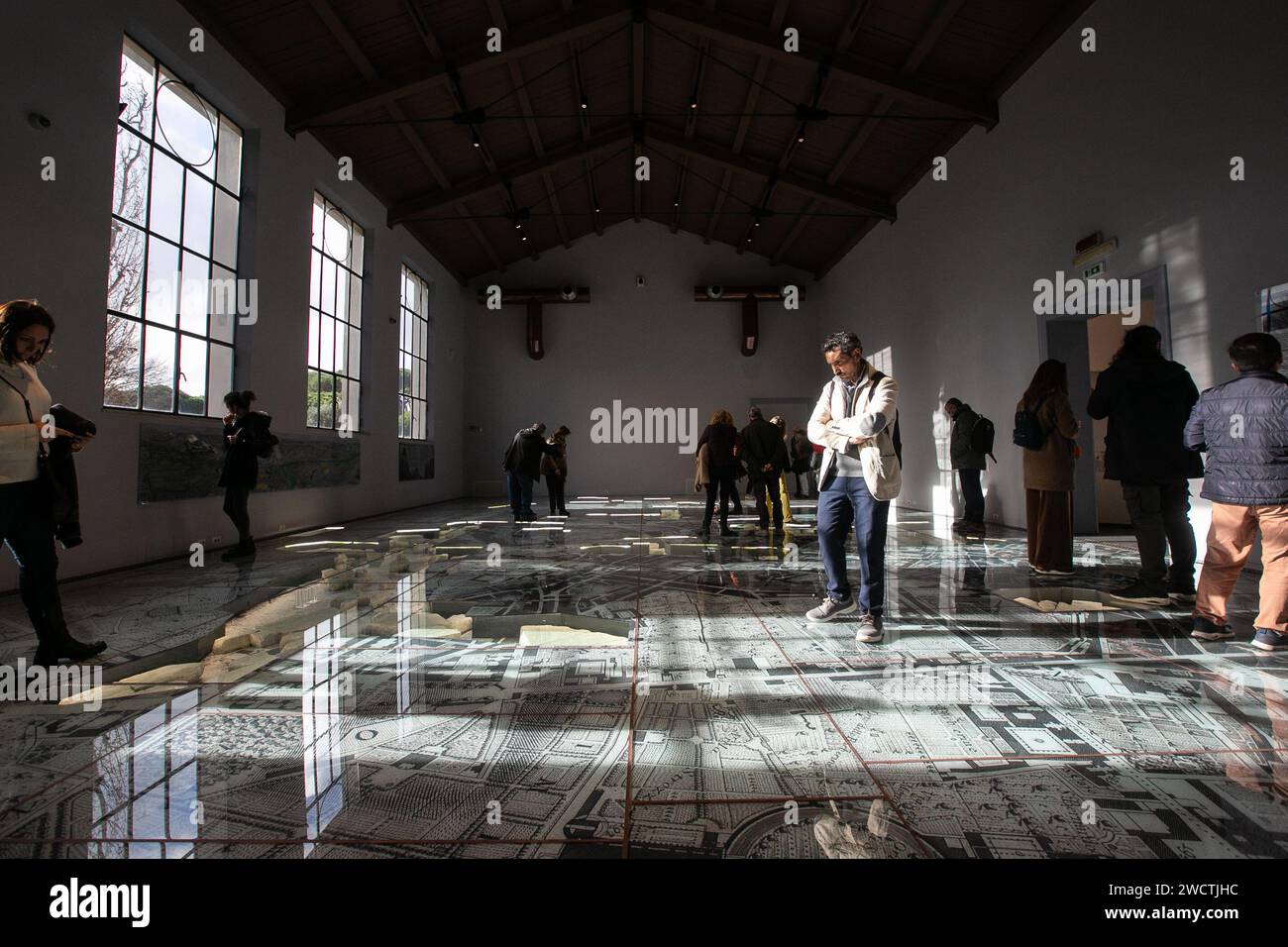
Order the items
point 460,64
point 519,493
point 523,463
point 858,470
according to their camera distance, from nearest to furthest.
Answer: point 858,470 → point 460,64 → point 523,463 → point 519,493

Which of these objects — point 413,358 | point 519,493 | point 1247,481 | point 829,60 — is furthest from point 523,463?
point 1247,481

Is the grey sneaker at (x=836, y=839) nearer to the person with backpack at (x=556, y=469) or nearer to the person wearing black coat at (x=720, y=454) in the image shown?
the person wearing black coat at (x=720, y=454)

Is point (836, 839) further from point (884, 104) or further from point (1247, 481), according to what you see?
point (884, 104)

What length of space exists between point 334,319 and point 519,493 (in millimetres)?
3773

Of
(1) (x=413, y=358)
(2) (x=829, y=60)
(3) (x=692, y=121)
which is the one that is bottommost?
(1) (x=413, y=358)

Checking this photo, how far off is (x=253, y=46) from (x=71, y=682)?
7371 millimetres

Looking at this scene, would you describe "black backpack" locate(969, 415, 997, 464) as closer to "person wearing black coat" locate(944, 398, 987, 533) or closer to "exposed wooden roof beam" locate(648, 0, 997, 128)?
"person wearing black coat" locate(944, 398, 987, 533)

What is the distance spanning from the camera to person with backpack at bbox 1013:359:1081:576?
4.55m

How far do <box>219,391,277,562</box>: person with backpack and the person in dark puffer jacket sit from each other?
6.53 metres

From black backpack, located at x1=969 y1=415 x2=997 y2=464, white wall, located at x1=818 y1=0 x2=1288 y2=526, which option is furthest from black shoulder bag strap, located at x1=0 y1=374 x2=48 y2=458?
black backpack, located at x1=969 y1=415 x2=997 y2=464

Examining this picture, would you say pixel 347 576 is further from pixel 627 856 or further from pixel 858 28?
pixel 858 28

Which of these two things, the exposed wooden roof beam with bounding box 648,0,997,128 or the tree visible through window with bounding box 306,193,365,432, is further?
the tree visible through window with bounding box 306,193,365,432

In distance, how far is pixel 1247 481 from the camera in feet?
9.52

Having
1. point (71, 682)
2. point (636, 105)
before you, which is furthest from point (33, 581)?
point (636, 105)
